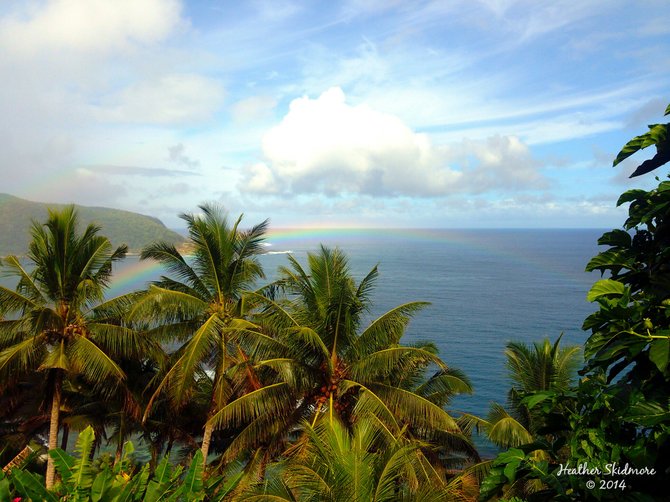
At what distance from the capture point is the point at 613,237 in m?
5.02

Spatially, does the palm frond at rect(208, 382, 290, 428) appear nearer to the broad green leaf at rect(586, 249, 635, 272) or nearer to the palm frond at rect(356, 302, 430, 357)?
the palm frond at rect(356, 302, 430, 357)

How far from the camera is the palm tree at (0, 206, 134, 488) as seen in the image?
14.6 meters

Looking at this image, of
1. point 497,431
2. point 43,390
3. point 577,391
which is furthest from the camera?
point 43,390

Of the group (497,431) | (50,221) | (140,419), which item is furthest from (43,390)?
(497,431)

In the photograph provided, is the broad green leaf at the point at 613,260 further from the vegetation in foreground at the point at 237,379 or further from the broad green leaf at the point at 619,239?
the vegetation in foreground at the point at 237,379

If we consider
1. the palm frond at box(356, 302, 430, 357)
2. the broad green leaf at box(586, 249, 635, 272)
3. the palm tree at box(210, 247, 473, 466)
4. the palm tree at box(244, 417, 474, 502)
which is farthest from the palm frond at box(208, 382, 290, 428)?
the broad green leaf at box(586, 249, 635, 272)

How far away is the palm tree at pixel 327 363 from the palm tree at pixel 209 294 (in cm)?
167

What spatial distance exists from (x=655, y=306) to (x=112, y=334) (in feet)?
47.3

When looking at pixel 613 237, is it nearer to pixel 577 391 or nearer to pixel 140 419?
pixel 577 391

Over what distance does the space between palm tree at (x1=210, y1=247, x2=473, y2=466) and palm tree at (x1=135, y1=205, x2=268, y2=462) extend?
1.67m

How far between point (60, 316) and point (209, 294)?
4.36 metres

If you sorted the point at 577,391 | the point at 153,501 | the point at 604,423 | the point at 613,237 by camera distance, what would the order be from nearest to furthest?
1. the point at 604,423
2. the point at 577,391
3. the point at 613,237
4. the point at 153,501

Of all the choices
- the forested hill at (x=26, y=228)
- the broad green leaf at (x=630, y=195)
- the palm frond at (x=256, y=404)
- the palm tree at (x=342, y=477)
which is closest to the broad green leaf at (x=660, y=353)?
the broad green leaf at (x=630, y=195)

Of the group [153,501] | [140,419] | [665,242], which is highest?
[665,242]
